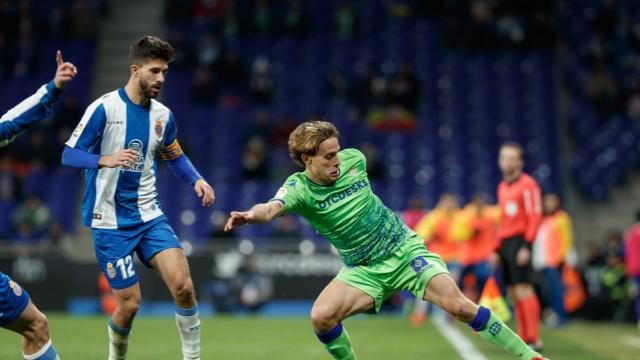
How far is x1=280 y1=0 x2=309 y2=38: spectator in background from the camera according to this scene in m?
24.1

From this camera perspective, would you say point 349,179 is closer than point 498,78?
Yes

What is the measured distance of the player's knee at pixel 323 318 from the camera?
21.1ft

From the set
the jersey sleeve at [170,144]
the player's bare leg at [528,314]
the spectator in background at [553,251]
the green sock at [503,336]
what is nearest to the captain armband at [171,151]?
the jersey sleeve at [170,144]

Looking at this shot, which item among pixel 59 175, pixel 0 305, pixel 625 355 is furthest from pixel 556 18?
pixel 0 305

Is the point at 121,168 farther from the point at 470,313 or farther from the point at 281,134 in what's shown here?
the point at 281,134

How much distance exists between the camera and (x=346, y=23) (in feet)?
79.2

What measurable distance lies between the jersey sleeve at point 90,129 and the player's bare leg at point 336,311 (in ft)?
6.85

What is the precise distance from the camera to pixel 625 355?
33.1 feet

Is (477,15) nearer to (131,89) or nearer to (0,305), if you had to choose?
(131,89)

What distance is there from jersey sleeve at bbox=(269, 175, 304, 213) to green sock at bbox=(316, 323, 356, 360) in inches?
35.9

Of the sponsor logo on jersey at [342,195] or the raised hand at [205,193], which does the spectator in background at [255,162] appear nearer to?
the raised hand at [205,193]

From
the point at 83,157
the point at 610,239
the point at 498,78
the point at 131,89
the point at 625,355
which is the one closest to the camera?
the point at 83,157

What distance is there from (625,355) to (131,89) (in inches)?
249

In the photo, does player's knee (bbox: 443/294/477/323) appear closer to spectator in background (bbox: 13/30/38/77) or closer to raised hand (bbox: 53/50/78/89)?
raised hand (bbox: 53/50/78/89)
